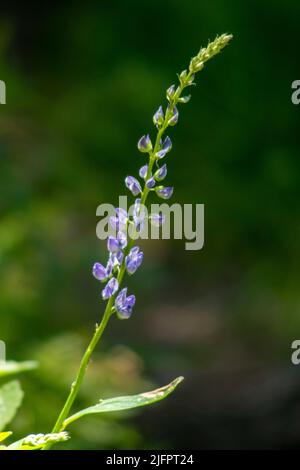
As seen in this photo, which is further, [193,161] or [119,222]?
[193,161]

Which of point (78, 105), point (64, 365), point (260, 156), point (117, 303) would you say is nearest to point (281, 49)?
→ point (260, 156)

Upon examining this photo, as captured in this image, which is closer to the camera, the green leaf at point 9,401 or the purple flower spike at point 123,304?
the purple flower spike at point 123,304

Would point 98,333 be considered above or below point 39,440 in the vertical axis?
above

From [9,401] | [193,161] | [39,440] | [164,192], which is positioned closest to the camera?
[39,440]

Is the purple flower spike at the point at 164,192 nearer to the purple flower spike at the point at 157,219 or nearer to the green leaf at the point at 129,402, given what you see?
the purple flower spike at the point at 157,219

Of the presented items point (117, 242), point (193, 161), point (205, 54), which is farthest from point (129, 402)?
point (193, 161)

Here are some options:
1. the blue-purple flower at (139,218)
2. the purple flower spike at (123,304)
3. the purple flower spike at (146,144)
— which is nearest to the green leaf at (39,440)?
the purple flower spike at (123,304)

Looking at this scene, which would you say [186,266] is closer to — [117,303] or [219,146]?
[219,146]

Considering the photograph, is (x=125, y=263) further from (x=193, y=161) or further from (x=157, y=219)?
(x=193, y=161)
